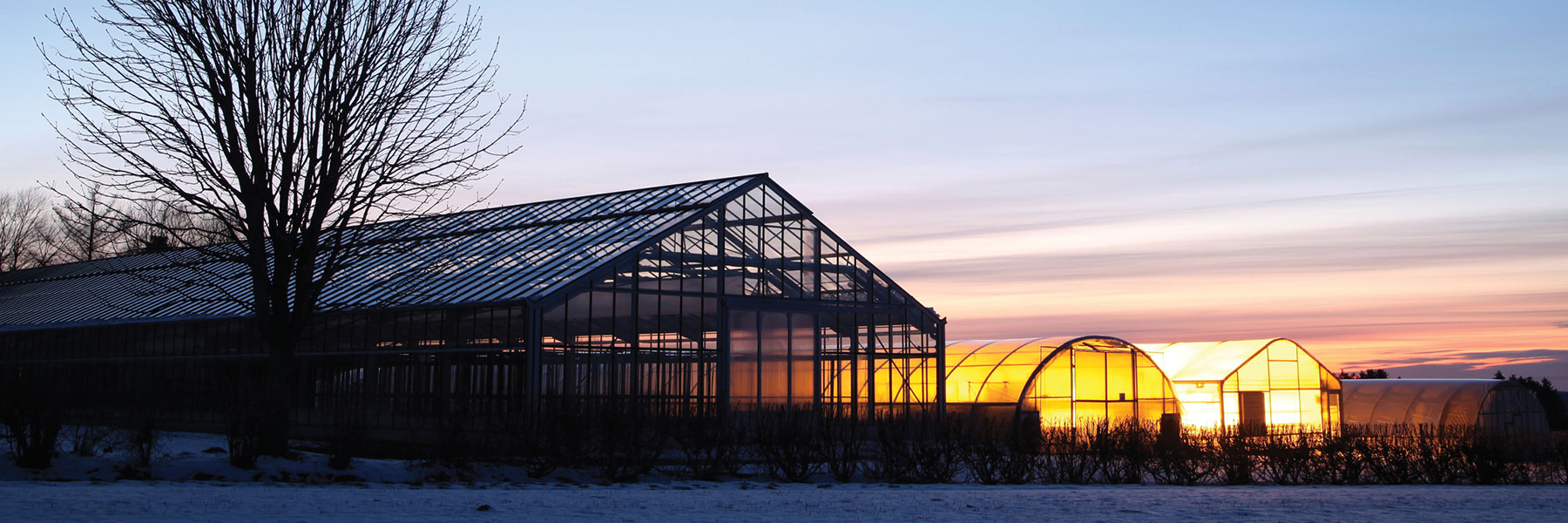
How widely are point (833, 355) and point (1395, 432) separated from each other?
1312cm

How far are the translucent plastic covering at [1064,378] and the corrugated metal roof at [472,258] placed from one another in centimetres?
902

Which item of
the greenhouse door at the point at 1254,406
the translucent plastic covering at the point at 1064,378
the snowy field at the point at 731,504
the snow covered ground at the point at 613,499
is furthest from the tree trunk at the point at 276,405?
the greenhouse door at the point at 1254,406

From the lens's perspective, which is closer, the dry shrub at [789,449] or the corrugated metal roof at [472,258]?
the dry shrub at [789,449]

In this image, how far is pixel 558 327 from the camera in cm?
2434

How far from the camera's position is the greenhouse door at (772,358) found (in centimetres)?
2744

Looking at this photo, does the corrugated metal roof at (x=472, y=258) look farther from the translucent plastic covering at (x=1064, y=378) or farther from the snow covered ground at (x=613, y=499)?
the translucent plastic covering at (x=1064, y=378)

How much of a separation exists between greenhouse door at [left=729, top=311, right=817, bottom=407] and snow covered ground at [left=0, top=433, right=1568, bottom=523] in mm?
8955

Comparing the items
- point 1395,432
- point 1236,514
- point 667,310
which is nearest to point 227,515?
point 1236,514

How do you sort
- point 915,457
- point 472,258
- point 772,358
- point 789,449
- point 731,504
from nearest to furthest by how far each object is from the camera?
point 731,504, point 789,449, point 915,457, point 472,258, point 772,358

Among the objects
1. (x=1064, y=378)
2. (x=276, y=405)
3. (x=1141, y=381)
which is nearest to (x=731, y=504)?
(x=276, y=405)

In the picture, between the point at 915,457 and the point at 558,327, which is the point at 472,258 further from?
the point at 915,457

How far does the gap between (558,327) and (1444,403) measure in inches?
1144

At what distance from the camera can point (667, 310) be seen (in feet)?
88.6

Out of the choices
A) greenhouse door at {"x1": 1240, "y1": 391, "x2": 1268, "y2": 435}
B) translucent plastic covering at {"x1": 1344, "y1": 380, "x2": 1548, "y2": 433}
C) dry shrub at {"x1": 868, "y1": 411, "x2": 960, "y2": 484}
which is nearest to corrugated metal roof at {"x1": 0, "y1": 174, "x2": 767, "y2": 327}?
dry shrub at {"x1": 868, "y1": 411, "x2": 960, "y2": 484}
